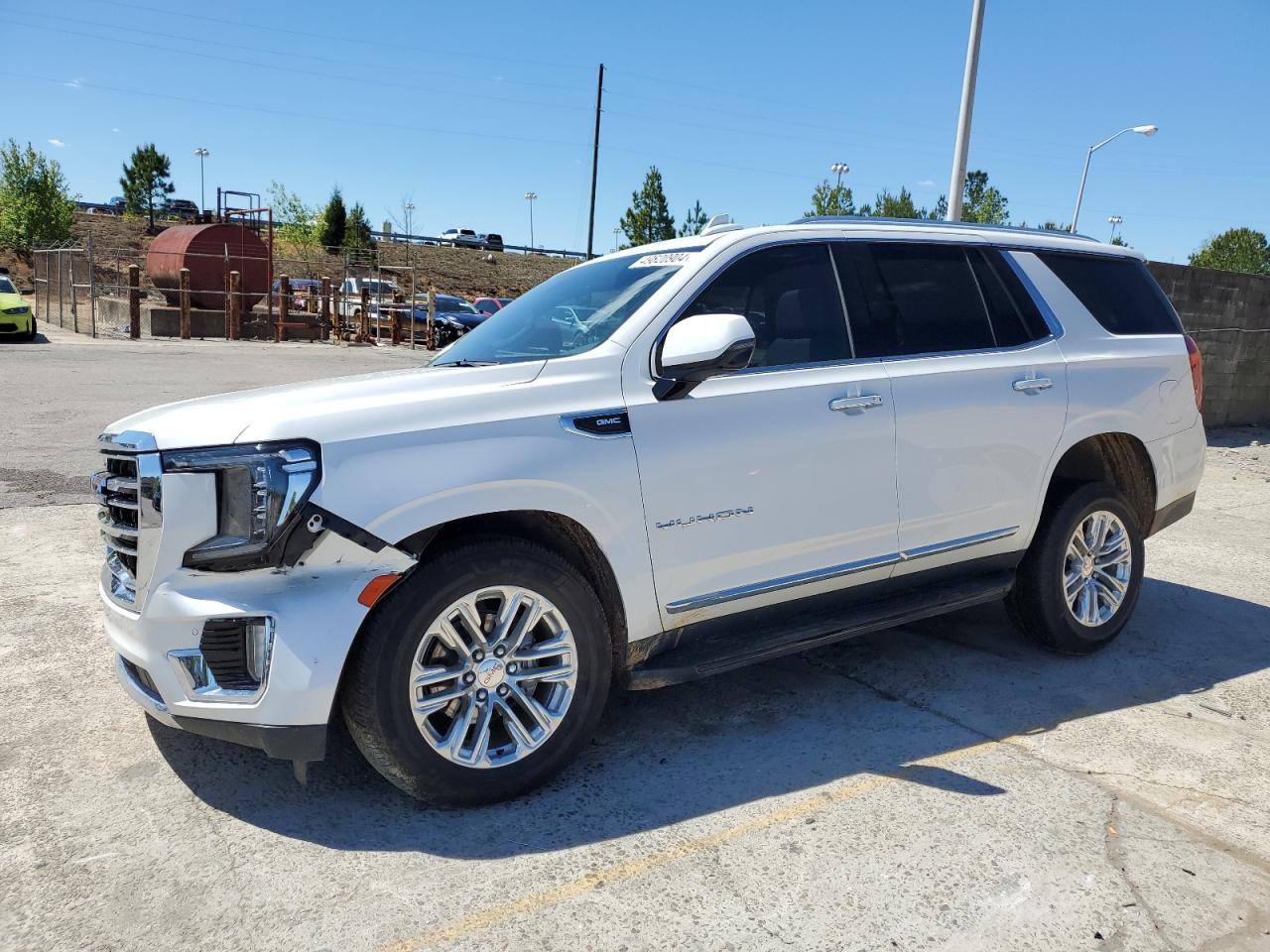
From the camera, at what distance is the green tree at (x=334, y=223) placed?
61.8 metres

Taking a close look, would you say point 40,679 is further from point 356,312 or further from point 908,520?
point 356,312

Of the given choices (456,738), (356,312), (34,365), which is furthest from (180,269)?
(456,738)

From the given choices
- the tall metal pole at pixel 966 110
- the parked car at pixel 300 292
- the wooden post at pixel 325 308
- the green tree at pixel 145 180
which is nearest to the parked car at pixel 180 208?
the green tree at pixel 145 180

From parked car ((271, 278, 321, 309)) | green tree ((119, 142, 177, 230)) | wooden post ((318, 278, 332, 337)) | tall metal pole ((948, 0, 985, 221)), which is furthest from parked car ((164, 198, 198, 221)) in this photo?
tall metal pole ((948, 0, 985, 221))

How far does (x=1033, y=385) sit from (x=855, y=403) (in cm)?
108

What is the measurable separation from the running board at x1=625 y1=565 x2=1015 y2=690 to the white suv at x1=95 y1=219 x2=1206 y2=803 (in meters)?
0.01

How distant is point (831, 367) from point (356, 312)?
31.4 meters

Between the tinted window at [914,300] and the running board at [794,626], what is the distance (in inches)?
39.6

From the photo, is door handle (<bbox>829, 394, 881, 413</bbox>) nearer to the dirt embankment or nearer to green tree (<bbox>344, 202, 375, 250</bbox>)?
the dirt embankment

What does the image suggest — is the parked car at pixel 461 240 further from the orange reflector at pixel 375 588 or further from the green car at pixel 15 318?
the orange reflector at pixel 375 588

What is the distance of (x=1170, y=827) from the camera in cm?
315

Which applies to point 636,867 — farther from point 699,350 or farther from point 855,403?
point 855,403

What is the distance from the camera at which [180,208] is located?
73688 mm

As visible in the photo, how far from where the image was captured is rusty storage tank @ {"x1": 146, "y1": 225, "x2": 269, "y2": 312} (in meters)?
28.2
